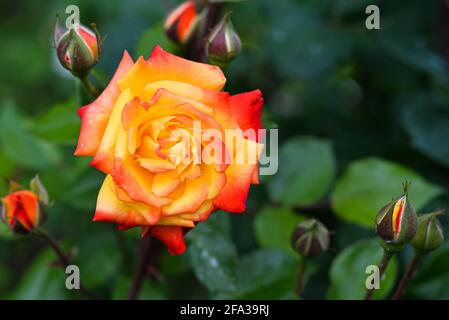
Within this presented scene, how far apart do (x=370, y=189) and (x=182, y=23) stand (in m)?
0.42

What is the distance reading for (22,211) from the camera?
907 millimetres

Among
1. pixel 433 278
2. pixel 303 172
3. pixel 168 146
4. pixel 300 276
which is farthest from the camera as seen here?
pixel 303 172

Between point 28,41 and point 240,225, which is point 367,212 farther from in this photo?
point 28,41

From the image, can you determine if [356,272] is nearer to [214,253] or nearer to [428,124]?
[214,253]

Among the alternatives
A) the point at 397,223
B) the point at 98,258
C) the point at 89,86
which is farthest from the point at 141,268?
the point at 397,223

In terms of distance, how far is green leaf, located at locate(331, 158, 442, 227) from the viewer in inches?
44.4

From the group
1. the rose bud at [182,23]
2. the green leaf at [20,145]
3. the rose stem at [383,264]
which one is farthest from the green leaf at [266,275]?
the green leaf at [20,145]

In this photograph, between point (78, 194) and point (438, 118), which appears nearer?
point (78, 194)

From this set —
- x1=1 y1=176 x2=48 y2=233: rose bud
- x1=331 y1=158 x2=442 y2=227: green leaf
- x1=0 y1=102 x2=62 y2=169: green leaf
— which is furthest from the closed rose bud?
x1=331 y1=158 x2=442 y2=227: green leaf

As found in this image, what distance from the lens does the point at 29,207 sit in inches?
35.8

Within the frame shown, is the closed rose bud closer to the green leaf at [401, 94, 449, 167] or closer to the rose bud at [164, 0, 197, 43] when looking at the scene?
the rose bud at [164, 0, 197, 43]

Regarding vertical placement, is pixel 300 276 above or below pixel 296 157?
below

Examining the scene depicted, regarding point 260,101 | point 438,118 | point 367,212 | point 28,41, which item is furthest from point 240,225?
point 28,41
